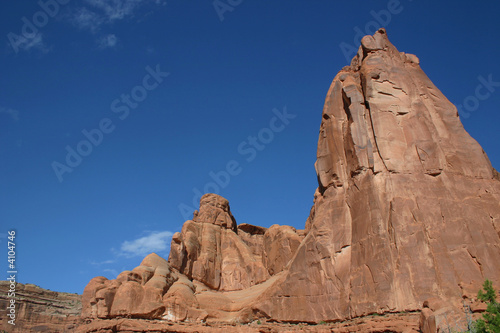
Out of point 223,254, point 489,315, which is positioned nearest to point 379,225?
point 489,315

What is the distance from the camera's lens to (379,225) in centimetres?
3794

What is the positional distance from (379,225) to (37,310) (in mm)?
53745

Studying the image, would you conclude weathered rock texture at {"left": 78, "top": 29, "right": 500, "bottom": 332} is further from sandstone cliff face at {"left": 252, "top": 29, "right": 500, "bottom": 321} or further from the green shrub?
the green shrub

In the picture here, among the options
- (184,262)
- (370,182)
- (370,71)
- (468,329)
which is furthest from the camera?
(184,262)

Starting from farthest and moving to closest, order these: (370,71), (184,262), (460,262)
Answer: (184,262) < (370,71) < (460,262)

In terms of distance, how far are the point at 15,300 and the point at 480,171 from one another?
207 feet

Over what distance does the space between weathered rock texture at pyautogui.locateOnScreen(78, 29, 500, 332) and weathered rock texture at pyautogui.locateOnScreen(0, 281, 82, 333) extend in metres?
16.1

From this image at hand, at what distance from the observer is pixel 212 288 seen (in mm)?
62625

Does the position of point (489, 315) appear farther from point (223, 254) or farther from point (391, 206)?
point (223, 254)

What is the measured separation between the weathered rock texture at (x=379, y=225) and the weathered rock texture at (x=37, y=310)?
16070 millimetres

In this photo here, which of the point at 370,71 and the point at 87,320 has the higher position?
the point at 370,71

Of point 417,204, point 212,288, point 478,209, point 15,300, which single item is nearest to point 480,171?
point 478,209

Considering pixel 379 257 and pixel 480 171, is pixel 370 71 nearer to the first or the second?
pixel 480 171

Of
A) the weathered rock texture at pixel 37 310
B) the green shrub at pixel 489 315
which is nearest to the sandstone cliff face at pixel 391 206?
the green shrub at pixel 489 315
